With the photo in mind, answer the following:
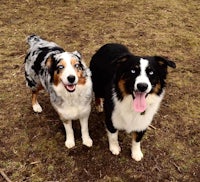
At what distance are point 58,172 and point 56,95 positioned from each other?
0.93 metres

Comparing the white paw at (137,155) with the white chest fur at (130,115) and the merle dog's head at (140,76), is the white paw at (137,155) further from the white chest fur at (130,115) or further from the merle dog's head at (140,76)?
the merle dog's head at (140,76)

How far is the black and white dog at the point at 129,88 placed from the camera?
10.7 feet

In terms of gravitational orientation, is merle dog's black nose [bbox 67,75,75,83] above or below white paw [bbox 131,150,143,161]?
above

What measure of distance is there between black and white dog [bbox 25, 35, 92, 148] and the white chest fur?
450 mm

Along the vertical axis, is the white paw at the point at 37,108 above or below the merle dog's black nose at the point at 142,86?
below

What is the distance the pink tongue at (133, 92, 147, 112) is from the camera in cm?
341

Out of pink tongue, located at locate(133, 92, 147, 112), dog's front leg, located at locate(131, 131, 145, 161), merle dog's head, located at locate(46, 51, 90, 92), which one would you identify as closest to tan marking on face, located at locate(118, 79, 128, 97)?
pink tongue, located at locate(133, 92, 147, 112)

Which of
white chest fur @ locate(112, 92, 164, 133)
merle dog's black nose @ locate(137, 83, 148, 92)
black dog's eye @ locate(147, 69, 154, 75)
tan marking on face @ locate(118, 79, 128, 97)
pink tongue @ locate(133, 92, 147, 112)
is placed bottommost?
white chest fur @ locate(112, 92, 164, 133)

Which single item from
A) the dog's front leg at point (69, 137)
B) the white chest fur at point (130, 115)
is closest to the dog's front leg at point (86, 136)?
the dog's front leg at point (69, 137)

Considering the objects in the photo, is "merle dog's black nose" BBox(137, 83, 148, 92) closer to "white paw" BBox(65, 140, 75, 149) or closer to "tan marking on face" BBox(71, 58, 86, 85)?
"tan marking on face" BBox(71, 58, 86, 85)

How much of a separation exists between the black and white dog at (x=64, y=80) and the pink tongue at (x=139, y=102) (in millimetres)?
685

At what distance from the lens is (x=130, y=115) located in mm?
3748

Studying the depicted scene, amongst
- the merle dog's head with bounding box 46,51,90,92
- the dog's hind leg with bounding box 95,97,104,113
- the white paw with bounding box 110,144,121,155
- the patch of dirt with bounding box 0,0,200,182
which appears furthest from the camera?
the dog's hind leg with bounding box 95,97,104,113

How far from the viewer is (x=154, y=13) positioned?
7.91 meters
